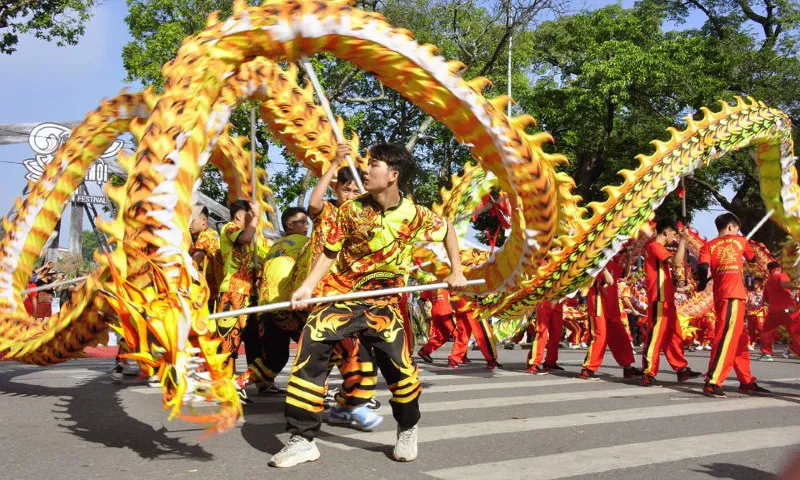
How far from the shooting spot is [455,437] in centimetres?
506

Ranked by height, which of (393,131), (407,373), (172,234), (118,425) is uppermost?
(393,131)

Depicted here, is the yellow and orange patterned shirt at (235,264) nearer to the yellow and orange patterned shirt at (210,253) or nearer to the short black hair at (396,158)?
the yellow and orange patterned shirt at (210,253)

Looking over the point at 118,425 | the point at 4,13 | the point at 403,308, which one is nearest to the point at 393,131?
the point at 4,13

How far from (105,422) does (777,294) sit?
886 centimetres

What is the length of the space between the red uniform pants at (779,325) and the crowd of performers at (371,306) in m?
0.02

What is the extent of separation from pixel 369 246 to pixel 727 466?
2.16m

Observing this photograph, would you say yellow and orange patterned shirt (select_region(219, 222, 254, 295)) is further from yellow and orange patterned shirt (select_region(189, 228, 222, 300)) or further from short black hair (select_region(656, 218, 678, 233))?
short black hair (select_region(656, 218, 678, 233))

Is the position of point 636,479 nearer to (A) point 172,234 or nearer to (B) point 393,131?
(A) point 172,234

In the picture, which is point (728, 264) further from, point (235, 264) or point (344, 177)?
point (235, 264)

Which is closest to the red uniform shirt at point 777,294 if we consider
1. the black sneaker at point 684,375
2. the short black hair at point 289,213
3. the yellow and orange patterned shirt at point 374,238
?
the black sneaker at point 684,375

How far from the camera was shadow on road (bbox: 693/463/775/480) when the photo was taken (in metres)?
4.12

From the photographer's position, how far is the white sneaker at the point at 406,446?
14.2ft

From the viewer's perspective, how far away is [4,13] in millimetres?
15086

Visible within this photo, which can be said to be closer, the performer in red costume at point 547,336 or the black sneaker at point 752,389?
the black sneaker at point 752,389
